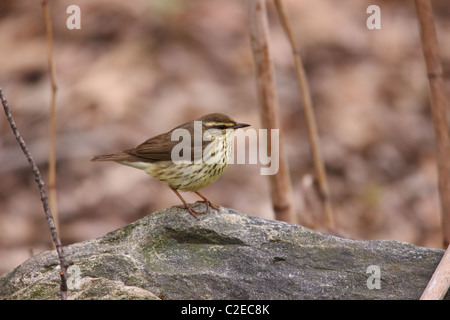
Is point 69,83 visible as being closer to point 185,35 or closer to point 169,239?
point 185,35

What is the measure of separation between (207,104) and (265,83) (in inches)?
143

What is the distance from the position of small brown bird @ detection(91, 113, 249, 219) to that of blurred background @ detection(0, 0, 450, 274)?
1727 mm

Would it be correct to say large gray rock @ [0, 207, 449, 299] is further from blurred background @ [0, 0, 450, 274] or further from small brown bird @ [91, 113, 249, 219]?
blurred background @ [0, 0, 450, 274]

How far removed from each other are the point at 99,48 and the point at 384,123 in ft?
12.6

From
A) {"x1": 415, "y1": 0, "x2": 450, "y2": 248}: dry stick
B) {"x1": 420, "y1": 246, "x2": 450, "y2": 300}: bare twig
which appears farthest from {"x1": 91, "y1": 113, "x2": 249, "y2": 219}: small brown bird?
{"x1": 420, "y1": 246, "x2": 450, "y2": 300}: bare twig

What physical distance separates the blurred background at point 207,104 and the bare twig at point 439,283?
2.90 metres

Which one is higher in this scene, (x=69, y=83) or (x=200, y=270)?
(x=69, y=83)

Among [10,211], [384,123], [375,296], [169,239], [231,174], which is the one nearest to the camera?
[375,296]

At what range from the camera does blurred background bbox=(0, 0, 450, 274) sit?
722 cm

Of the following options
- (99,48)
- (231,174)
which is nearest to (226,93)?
(231,174)

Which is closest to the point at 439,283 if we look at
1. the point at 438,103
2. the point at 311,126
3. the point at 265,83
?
the point at 438,103

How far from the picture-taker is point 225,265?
3.69 meters

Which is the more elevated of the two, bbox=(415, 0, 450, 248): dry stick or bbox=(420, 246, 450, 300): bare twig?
bbox=(415, 0, 450, 248): dry stick

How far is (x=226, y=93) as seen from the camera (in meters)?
8.49
